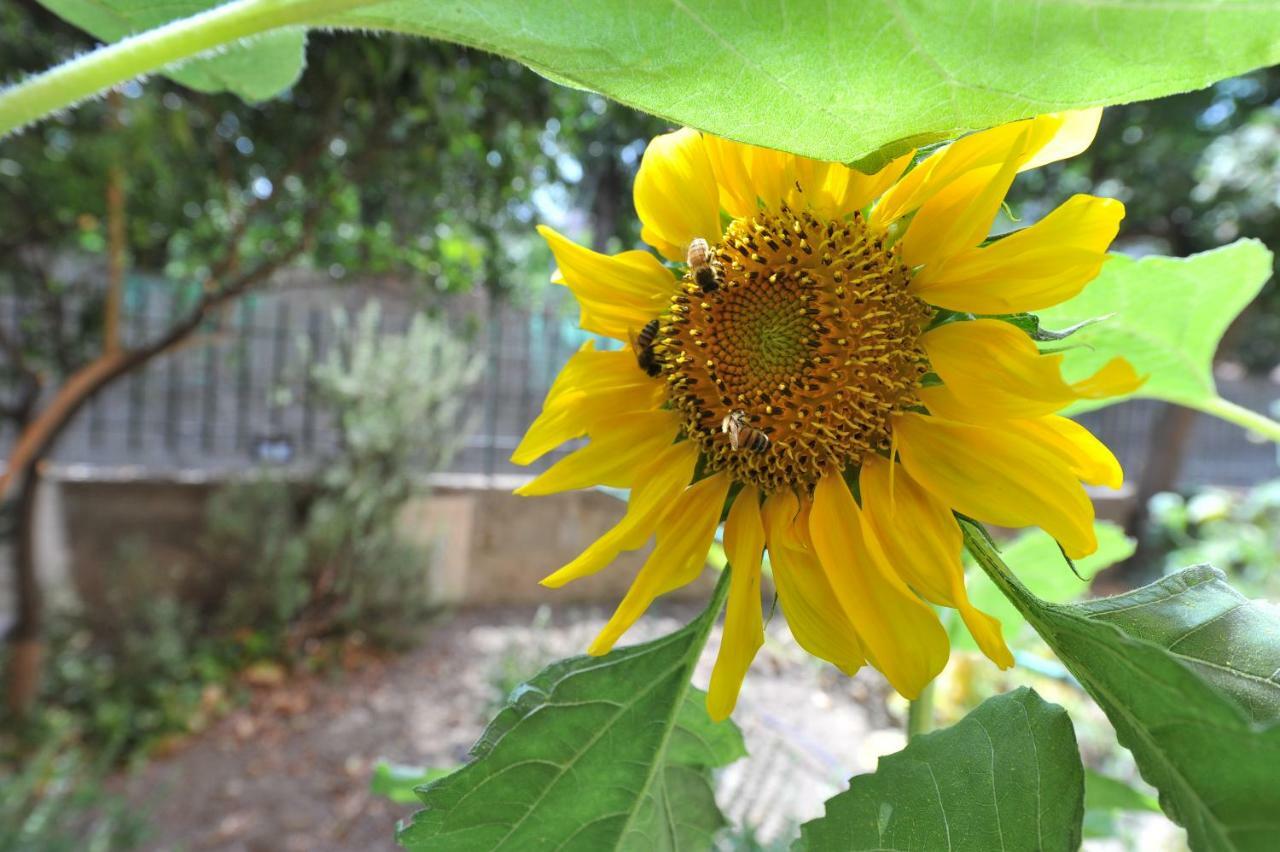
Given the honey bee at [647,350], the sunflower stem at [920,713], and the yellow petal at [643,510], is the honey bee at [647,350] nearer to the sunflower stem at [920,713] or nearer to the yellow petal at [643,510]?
the yellow petal at [643,510]

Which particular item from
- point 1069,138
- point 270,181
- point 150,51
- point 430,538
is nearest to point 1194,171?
point 430,538

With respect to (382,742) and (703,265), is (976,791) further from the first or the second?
(382,742)

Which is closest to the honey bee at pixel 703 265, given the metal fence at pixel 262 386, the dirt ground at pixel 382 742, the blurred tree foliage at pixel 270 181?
the dirt ground at pixel 382 742

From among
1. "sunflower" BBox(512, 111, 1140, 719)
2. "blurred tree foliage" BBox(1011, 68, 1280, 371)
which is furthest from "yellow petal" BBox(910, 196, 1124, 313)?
"blurred tree foliage" BBox(1011, 68, 1280, 371)

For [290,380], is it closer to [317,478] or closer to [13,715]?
[317,478]

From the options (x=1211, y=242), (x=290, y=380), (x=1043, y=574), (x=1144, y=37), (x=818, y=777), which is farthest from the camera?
(x=1211, y=242)

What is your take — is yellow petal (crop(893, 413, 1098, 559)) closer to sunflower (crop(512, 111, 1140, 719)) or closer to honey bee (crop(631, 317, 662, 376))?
sunflower (crop(512, 111, 1140, 719))

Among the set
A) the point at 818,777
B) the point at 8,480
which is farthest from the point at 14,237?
the point at 818,777
